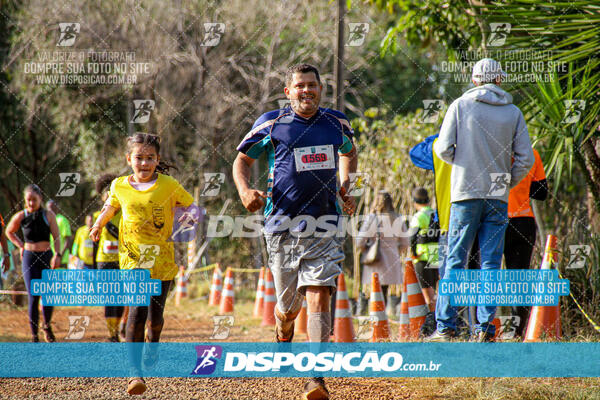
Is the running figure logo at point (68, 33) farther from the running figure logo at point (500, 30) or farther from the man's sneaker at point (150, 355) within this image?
the man's sneaker at point (150, 355)

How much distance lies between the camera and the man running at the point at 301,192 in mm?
4207

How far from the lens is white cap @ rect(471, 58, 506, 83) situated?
4941 millimetres

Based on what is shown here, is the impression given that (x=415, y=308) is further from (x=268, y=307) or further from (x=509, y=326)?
(x=268, y=307)

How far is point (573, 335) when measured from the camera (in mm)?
5992

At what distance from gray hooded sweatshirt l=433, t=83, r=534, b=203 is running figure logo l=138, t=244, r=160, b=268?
222 centimetres

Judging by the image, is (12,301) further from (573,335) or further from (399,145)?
(573,335)

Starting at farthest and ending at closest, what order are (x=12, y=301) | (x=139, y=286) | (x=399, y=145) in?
(x=12, y=301), (x=399, y=145), (x=139, y=286)

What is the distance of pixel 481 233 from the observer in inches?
193

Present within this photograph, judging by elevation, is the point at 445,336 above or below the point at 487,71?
below

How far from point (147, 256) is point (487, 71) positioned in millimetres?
2845

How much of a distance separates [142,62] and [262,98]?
2838 mm

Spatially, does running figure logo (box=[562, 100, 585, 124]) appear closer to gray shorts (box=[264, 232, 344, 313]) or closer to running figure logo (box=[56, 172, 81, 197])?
gray shorts (box=[264, 232, 344, 313])

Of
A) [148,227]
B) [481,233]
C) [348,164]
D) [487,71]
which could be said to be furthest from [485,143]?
[148,227]

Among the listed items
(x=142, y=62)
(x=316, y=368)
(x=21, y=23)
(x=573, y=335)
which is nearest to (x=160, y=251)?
(x=316, y=368)
